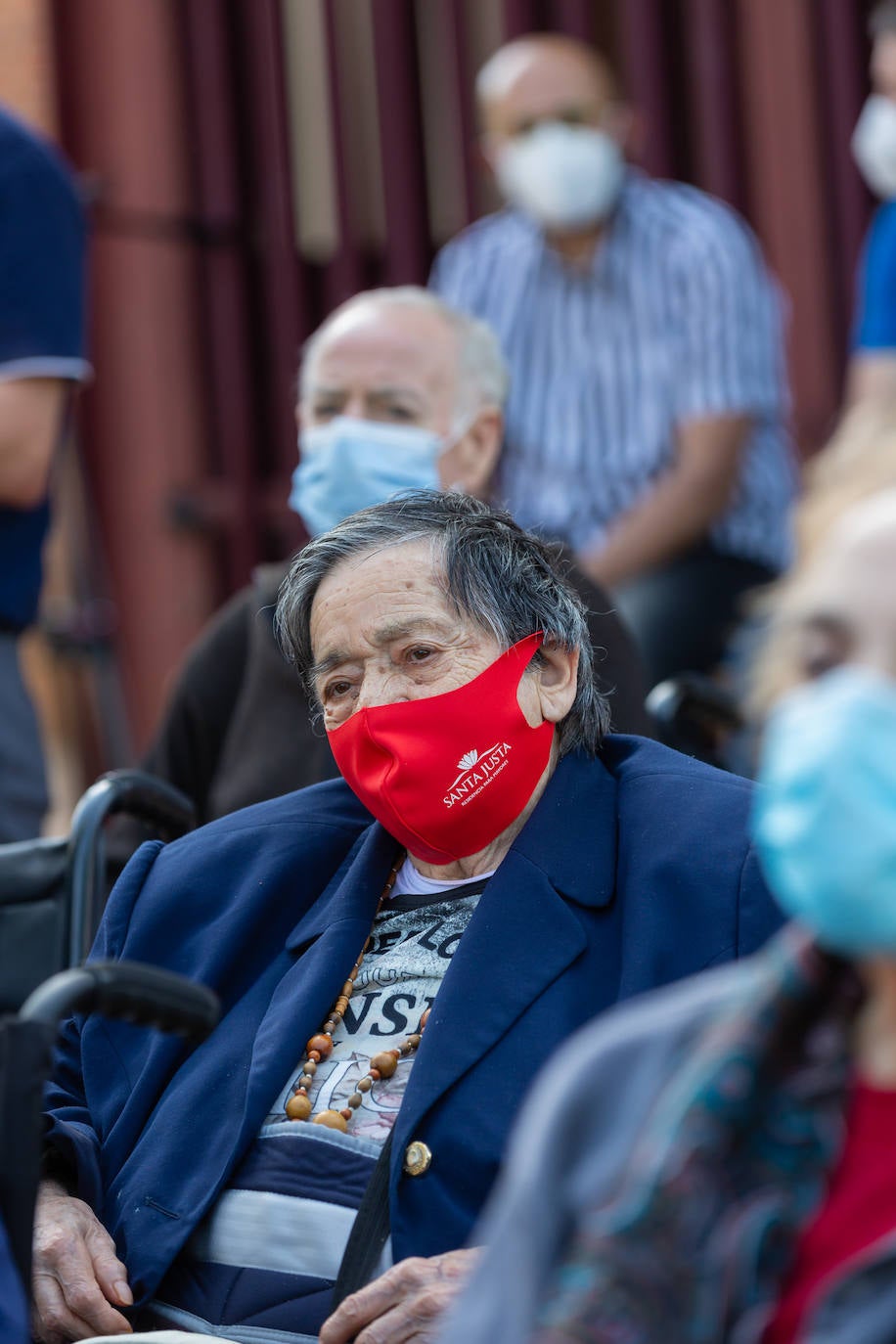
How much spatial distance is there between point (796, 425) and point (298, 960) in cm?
382

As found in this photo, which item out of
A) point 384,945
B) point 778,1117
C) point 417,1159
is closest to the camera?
point 778,1117

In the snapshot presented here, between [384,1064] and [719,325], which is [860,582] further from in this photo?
[719,325]

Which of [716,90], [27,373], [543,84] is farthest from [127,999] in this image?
[716,90]

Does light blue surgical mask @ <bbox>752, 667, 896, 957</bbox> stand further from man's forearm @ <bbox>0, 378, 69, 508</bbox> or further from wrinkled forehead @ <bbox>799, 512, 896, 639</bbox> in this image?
man's forearm @ <bbox>0, 378, 69, 508</bbox>

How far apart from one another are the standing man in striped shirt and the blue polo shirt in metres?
1.33

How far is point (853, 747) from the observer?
143cm

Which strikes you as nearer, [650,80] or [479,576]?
[479,576]

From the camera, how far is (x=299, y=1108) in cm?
258

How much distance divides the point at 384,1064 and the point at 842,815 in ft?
4.22

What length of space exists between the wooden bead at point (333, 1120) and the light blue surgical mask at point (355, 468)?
159cm

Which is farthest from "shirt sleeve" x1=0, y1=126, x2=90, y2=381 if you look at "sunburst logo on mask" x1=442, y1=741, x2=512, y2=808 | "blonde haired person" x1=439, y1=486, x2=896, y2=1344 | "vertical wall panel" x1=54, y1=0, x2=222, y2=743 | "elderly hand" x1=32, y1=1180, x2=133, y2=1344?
"vertical wall panel" x1=54, y1=0, x2=222, y2=743

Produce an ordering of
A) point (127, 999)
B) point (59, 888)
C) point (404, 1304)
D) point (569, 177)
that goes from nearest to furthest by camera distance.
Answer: point (127, 999), point (404, 1304), point (59, 888), point (569, 177)

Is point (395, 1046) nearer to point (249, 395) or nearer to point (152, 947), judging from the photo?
point (152, 947)

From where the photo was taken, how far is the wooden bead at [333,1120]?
101 inches
